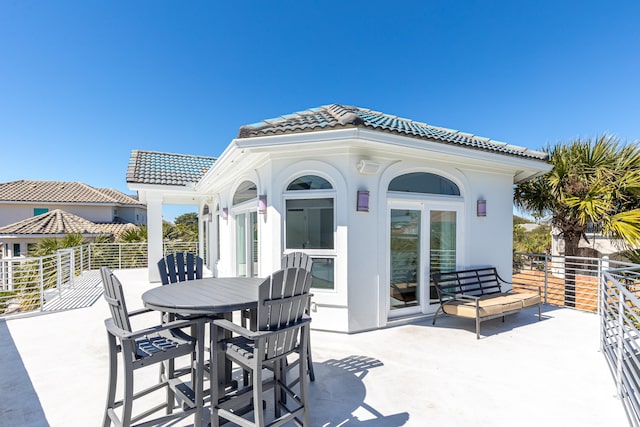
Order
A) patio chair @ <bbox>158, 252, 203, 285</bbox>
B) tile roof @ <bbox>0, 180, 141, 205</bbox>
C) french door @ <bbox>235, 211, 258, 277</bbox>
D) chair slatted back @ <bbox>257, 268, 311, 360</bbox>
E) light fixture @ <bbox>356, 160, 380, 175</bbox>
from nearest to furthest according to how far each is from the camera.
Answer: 1. chair slatted back @ <bbox>257, 268, 311, 360</bbox>
2. patio chair @ <bbox>158, 252, 203, 285</bbox>
3. light fixture @ <bbox>356, 160, 380, 175</bbox>
4. french door @ <bbox>235, 211, 258, 277</bbox>
5. tile roof @ <bbox>0, 180, 141, 205</bbox>

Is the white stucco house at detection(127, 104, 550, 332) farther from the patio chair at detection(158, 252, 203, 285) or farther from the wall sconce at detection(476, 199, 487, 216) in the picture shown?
the patio chair at detection(158, 252, 203, 285)

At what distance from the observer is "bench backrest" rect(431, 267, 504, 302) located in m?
6.33

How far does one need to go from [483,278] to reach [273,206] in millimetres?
5333

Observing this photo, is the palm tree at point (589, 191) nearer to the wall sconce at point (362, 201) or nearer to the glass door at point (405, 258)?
the glass door at point (405, 258)

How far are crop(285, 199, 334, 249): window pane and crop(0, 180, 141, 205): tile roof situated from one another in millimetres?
28094

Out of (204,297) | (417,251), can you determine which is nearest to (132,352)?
(204,297)

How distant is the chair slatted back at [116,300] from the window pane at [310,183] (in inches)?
147

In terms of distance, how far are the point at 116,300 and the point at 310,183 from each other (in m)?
3.96

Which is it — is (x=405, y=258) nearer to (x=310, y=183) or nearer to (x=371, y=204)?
(x=371, y=204)

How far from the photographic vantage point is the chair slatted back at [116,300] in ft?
7.93

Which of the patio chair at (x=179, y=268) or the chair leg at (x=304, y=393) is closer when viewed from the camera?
the chair leg at (x=304, y=393)

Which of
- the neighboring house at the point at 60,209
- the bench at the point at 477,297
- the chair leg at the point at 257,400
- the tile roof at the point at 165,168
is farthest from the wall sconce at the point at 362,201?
the neighboring house at the point at 60,209

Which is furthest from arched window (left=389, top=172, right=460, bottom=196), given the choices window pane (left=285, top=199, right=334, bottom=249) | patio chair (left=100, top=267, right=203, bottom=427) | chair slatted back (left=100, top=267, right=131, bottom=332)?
chair slatted back (left=100, top=267, right=131, bottom=332)

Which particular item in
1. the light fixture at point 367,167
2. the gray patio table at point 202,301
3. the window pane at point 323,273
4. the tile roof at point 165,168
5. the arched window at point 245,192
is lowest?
the window pane at point 323,273
